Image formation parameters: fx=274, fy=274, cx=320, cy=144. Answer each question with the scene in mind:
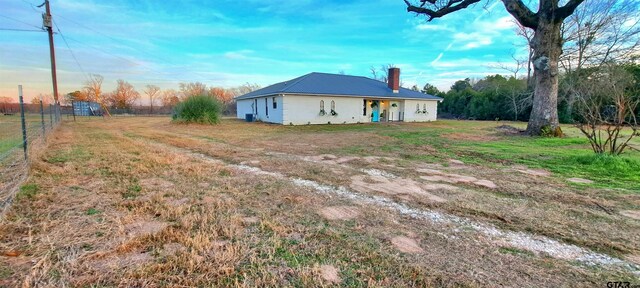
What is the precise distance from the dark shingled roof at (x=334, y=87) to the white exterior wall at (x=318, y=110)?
45cm

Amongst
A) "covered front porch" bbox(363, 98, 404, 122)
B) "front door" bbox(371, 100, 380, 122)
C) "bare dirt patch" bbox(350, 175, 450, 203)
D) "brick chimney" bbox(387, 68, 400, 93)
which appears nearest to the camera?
"bare dirt patch" bbox(350, 175, 450, 203)

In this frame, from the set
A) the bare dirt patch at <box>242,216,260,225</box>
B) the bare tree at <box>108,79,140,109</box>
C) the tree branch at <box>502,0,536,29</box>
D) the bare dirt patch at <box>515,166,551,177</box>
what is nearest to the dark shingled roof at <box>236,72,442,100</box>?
the tree branch at <box>502,0,536,29</box>

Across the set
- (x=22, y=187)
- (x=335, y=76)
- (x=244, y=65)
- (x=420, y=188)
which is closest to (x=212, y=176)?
(x=22, y=187)

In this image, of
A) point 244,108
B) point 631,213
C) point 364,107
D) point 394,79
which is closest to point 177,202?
point 631,213

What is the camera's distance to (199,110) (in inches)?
698

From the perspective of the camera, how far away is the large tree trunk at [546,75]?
9672 millimetres

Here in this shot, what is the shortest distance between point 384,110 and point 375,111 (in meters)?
1.02

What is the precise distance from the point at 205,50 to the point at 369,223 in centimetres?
2365

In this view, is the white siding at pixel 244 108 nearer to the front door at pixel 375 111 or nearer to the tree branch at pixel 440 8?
the front door at pixel 375 111

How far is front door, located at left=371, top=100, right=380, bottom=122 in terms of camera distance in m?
22.6

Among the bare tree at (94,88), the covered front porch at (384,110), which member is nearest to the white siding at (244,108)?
the covered front porch at (384,110)

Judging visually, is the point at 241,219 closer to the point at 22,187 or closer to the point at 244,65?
the point at 22,187

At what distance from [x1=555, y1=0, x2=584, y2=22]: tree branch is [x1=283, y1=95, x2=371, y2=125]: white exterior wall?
1276cm

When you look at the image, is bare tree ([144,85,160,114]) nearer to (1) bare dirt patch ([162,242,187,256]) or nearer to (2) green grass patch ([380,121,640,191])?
(2) green grass patch ([380,121,640,191])
